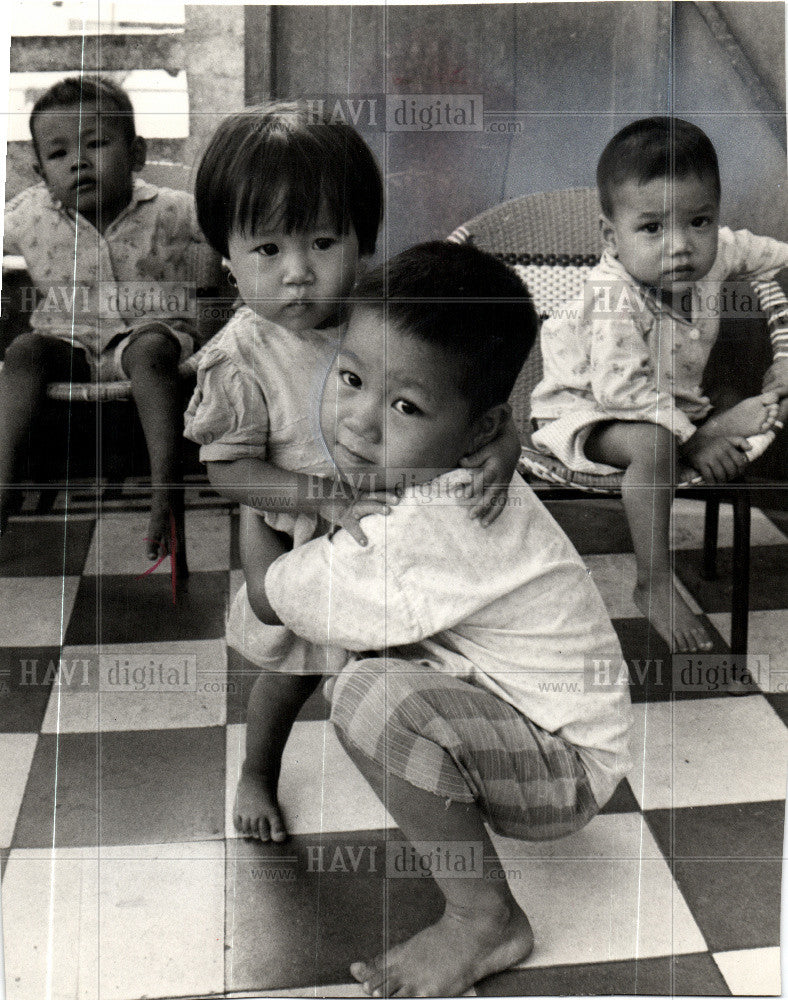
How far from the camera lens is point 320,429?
1.20m

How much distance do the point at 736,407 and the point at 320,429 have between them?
46 centimetres

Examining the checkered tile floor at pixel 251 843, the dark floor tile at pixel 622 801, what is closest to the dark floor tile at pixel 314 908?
the checkered tile floor at pixel 251 843

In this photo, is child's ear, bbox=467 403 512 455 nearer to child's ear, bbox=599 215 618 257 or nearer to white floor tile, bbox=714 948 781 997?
child's ear, bbox=599 215 618 257

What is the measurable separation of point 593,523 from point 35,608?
0.62 meters

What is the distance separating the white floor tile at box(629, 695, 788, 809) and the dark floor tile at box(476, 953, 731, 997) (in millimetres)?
164

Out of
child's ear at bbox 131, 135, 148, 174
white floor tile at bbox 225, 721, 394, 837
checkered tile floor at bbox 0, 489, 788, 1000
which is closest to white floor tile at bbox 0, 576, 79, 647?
checkered tile floor at bbox 0, 489, 788, 1000

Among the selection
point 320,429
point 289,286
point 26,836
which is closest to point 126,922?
point 26,836

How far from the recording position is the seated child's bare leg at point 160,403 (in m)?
1.24

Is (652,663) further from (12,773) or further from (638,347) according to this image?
(12,773)

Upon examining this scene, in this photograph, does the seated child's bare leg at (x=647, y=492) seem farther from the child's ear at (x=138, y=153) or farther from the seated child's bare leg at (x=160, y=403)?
the child's ear at (x=138, y=153)

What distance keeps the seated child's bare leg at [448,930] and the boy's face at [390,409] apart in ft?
0.94

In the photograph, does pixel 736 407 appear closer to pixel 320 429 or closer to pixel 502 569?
pixel 502 569

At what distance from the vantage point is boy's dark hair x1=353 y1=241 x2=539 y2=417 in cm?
116

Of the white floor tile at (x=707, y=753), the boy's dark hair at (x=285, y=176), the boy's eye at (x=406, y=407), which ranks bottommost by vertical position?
the white floor tile at (x=707, y=753)
